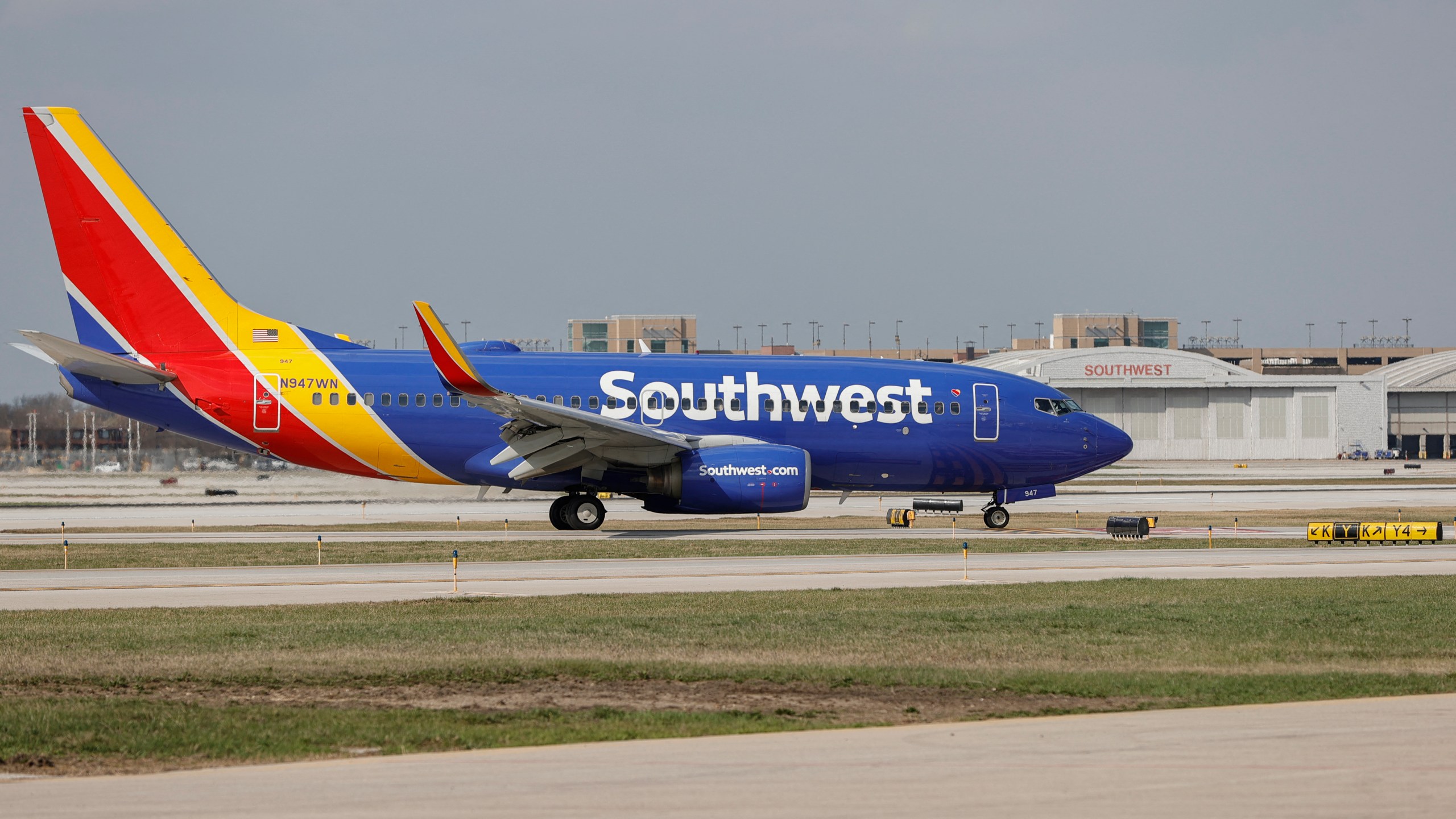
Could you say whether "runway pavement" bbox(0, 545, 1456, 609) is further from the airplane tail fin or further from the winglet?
the airplane tail fin

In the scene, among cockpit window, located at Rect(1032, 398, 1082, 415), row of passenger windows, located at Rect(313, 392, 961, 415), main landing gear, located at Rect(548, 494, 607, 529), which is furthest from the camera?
cockpit window, located at Rect(1032, 398, 1082, 415)

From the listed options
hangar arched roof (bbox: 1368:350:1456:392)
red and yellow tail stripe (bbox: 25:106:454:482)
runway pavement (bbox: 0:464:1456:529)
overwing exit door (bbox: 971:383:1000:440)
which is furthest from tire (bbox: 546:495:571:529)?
hangar arched roof (bbox: 1368:350:1456:392)

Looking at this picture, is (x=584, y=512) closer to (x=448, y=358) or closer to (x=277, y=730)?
(x=448, y=358)

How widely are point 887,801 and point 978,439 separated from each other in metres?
25.2

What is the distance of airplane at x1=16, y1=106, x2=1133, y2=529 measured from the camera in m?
29.4

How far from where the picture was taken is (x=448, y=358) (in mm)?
26969

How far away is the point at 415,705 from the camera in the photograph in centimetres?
1118

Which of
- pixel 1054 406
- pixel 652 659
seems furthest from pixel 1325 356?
pixel 652 659

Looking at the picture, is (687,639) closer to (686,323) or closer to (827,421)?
(827,421)

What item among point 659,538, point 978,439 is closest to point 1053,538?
point 978,439

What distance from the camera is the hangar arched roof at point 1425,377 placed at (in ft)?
344

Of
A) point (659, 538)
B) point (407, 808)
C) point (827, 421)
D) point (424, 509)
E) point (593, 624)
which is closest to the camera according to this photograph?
point (407, 808)

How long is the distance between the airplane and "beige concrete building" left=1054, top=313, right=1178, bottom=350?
11307cm

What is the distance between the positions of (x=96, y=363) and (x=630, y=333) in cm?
9836
